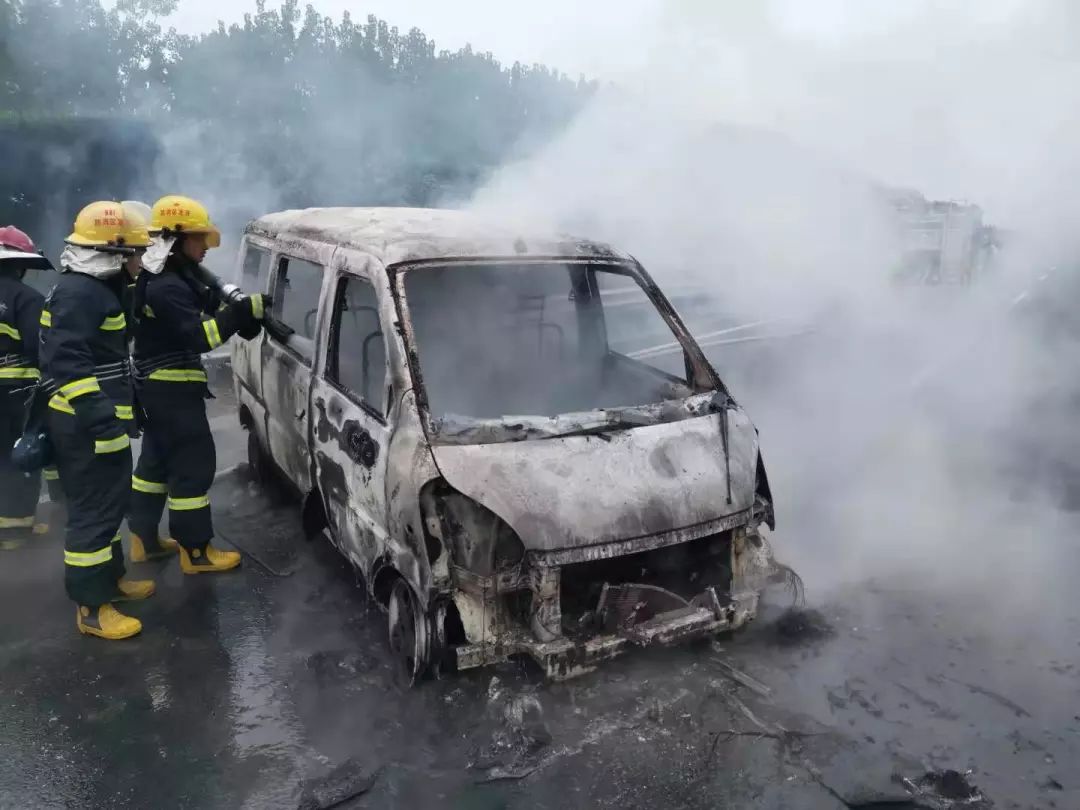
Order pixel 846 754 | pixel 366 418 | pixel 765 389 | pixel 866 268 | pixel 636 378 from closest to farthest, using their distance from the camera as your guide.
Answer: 1. pixel 846 754
2. pixel 366 418
3. pixel 636 378
4. pixel 765 389
5. pixel 866 268

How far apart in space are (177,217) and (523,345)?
1899 millimetres

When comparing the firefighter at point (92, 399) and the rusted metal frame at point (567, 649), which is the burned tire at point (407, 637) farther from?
the firefighter at point (92, 399)

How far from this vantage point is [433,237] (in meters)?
3.80

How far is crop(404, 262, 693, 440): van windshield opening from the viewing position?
13.3 ft

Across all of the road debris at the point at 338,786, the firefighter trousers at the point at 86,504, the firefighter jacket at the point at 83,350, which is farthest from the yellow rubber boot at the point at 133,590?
the road debris at the point at 338,786

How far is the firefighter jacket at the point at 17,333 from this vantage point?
474 centimetres

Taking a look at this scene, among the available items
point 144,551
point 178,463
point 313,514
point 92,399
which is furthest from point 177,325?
point 144,551

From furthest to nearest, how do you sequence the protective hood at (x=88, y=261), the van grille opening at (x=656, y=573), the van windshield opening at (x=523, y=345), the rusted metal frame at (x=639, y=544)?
the van windshield opening at (x=523, y=345), the protective hood at (x=88, y=261), the van grille opening at (x=656, y=573), the rusted metal frame at (x=639, y=544)

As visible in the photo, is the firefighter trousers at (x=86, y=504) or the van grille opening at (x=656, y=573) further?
the firefighter trousers at (x=86, y=504)

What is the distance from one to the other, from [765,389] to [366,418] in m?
5.68

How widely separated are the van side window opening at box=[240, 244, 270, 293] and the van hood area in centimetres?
249

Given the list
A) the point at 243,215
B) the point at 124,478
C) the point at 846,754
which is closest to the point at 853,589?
the point at 846,754

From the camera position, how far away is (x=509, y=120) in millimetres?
14492

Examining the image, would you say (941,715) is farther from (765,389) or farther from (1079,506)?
(765,389)
